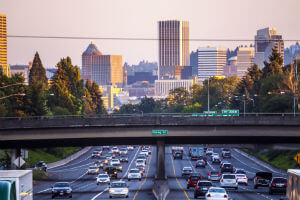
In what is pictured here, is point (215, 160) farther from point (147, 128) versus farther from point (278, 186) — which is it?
point (278, 186)

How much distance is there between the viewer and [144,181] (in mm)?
87312

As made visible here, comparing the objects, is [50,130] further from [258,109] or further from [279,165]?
[258,109]

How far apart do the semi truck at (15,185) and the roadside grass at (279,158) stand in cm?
7004

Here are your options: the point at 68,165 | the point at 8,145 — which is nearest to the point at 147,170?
the point at 68,165

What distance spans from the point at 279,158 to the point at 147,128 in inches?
1940

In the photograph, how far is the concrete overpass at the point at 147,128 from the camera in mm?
71562

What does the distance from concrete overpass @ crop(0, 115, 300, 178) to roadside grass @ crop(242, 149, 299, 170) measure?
26.6 metres

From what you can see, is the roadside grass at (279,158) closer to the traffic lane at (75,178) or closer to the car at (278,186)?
the traffic lane at (75,178)

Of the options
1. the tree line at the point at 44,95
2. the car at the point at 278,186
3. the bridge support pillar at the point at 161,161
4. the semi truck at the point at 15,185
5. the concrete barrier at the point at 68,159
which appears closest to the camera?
the semi truck at the point at 15,185

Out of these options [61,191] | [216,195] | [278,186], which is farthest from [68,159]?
[216,195]

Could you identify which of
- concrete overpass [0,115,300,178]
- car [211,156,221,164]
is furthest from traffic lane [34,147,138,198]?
car [211,156,221,164]

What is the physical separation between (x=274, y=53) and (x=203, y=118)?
90055 mm

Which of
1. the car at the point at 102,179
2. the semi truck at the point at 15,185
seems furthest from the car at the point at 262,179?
the semi truck at the point at 15,185

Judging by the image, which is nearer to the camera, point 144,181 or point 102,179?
point 102,179
